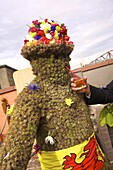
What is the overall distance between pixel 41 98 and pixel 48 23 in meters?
0.52

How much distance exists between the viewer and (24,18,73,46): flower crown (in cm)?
153

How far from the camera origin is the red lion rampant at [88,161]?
1.46m

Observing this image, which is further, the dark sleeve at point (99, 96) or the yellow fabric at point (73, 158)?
the dark sleeve at point (99, 96)

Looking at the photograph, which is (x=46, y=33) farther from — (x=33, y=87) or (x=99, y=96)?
(x=99, y=96)

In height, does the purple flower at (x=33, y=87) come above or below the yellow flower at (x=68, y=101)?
above

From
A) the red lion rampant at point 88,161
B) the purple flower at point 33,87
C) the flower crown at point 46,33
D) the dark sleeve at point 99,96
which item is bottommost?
the red lion rampant at point 88,161

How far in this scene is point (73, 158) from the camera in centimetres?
147

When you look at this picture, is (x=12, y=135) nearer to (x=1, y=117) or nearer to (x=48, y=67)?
(x=48, y=67)

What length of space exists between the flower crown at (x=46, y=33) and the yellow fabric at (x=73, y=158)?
69cm

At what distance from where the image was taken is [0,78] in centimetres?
600

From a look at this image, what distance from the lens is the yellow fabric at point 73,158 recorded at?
4.80ft

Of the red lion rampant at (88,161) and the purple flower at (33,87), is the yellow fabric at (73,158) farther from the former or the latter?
the purple flower at (33,87)

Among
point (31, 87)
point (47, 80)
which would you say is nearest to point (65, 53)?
point (47, 80)

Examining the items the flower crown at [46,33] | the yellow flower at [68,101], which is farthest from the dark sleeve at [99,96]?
the flower crown at [46,33]
